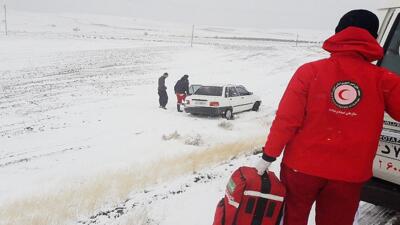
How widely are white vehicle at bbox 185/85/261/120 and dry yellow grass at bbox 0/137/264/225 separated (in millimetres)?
7092

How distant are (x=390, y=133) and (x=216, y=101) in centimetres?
1346

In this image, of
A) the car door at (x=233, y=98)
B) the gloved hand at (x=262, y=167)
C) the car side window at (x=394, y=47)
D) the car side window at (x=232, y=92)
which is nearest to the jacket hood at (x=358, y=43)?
the gloved hand at (x=262, y=167)

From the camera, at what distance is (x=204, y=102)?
57.3 ft

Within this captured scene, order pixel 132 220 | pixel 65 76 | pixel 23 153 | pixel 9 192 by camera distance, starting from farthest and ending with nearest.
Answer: pixel 65 76 < pixel 23 153 < pixel 9 192 < pixel 132 220

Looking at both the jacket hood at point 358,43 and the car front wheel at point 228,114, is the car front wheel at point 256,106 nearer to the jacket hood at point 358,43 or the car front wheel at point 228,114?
the car front wheel at point 228,114

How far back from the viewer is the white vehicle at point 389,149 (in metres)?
3.95

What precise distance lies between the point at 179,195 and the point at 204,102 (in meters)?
11.2

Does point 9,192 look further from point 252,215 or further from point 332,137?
point 332,137

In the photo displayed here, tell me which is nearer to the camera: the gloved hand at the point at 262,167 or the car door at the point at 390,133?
the gloved hand at the point at 262,167

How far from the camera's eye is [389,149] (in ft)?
13.0

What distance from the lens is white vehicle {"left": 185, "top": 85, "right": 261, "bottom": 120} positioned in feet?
57.1

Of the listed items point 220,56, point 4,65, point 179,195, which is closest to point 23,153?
point 179,195

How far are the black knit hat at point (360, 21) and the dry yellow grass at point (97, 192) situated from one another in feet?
16.1

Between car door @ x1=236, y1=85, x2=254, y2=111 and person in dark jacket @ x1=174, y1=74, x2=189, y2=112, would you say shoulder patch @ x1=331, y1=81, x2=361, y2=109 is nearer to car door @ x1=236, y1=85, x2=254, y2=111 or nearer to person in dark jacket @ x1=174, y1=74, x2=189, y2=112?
car door @ x1=236, y1=85, x2=254, y2=111
